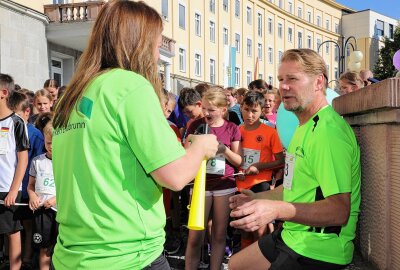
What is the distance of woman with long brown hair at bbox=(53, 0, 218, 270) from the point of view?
176 centimetres

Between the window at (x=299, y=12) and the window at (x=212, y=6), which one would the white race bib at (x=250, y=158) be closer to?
the window at (x=212, y=6)

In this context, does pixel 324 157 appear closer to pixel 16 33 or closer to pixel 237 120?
pixel 237 120

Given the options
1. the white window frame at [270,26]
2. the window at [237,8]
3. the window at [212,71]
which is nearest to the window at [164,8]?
the window at [212,71]

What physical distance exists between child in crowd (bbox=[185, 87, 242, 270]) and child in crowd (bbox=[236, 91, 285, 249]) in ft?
0.96

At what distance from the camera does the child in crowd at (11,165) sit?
4.59m

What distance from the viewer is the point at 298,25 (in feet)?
176

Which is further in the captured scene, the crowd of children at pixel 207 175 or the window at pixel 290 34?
the window at pixel 290 34

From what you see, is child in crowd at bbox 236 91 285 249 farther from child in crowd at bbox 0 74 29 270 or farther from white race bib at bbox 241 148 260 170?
child in crowd at bbox 0 74 29 270

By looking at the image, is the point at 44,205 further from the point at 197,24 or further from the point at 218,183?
the point at 197,24

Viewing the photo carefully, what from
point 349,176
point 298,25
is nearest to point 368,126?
point 349,176

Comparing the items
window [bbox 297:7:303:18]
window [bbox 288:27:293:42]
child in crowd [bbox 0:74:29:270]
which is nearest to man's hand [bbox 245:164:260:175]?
child in crowd [bbox 0:74:29:270]

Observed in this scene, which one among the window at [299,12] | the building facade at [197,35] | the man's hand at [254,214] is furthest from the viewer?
Result: the window at [299,12]

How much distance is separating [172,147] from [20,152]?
10.7 feet

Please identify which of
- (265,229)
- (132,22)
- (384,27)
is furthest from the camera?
(384,27)
